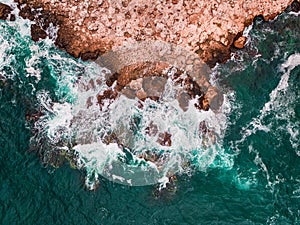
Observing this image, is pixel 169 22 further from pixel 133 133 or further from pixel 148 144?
pixel 148 144

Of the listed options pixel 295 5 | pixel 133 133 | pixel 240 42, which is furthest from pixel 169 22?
pixel 295 5

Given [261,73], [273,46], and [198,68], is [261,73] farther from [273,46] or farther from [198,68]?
[198,68]

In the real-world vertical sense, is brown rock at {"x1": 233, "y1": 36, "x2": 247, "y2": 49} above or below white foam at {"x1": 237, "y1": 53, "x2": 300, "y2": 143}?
above

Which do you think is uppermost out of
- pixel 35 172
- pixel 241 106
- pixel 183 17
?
pixel 183 17

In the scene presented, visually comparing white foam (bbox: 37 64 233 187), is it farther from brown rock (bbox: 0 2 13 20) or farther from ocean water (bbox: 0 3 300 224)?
brown rock (bbox: 0 2 13 20)

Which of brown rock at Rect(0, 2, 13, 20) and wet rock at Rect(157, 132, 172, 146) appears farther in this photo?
brown rock at Rect(0, 2, 13, 20)

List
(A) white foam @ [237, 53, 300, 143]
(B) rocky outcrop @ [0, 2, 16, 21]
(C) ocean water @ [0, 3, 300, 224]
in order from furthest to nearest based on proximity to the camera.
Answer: (B) rocky outcrop @ [0, 2, 16, 21] < (A) white foam @ [237, 53, 300, 143] < (C) ocean water @ [0, 3, 300, 224]

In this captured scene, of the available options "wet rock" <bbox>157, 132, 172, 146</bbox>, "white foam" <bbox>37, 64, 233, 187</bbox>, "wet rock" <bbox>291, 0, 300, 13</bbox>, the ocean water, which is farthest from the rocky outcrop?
"wet rock" <bbox>291, 0, 300, 13</bbox>

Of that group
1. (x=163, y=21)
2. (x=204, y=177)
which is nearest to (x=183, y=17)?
(x=163, y=21)

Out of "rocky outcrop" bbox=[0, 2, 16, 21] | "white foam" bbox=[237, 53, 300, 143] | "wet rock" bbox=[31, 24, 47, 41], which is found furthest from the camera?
"rocky outcrop" bbox=[0, 2, 16, 21]
